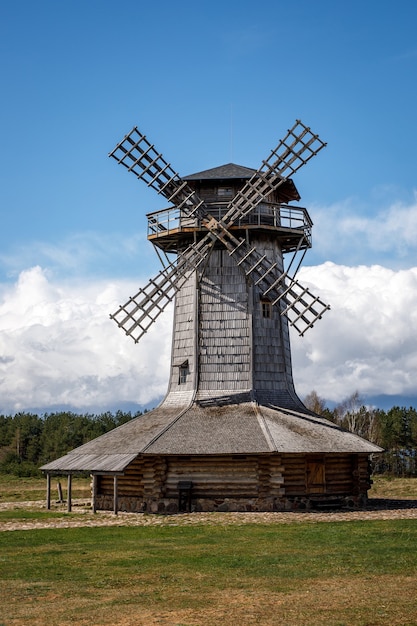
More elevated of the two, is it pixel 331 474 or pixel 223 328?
pixel 223 328

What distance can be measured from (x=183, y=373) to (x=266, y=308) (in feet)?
15.4

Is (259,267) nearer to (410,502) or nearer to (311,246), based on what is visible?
(311,246)

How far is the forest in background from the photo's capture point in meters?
76.9

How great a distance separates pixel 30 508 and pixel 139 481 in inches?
209

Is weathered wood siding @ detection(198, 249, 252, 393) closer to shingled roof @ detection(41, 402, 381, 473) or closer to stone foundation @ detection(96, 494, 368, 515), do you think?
shingled roof @ detection(41, 402, 381, 473)

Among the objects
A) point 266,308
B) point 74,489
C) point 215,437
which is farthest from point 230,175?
point 74,489

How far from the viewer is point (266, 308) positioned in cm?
3719

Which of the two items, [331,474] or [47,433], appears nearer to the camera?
[331,474]

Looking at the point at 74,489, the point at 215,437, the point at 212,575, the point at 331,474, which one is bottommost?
the point at 74,489

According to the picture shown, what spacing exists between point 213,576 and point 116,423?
69.8 m

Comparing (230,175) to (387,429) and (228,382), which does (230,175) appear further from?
(387,429)

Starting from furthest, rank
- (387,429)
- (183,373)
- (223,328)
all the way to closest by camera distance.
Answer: (387,429) → (183,373) → (223,328)

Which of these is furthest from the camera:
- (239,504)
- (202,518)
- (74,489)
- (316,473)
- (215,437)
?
(74,489)

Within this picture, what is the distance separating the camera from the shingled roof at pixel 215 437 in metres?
31.5
